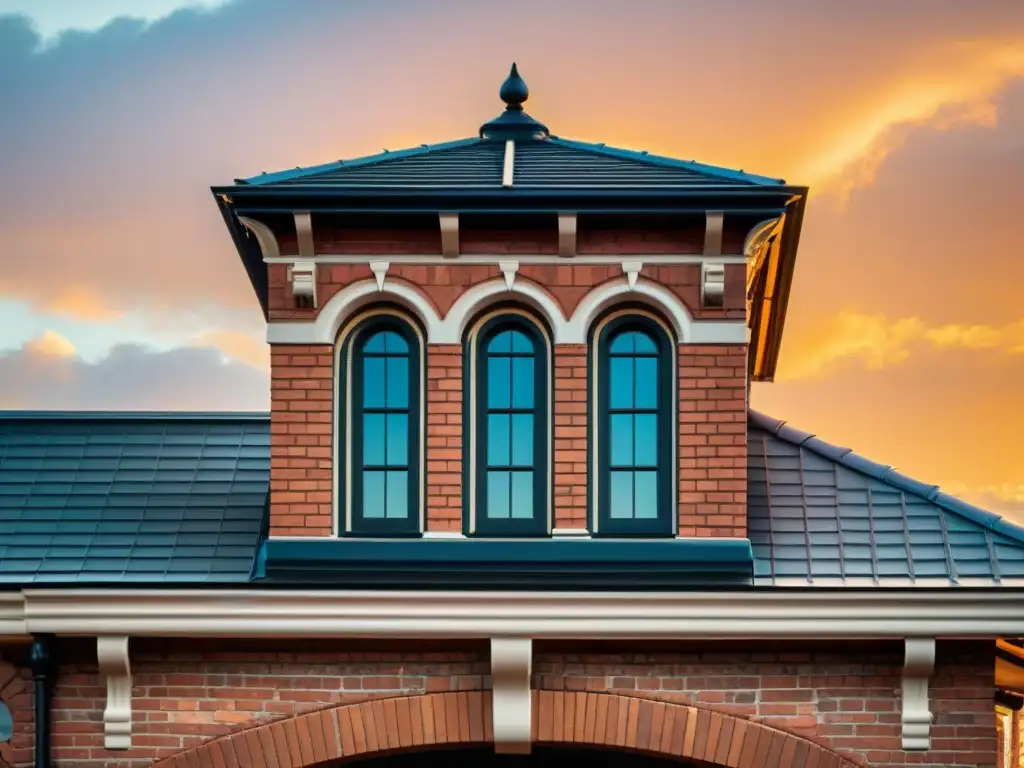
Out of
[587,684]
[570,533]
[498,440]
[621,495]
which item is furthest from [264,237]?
[587,684]

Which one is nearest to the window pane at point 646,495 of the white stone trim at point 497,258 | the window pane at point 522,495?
the window pane at point 522,495

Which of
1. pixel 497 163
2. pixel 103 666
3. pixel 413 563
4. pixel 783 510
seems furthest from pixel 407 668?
pixel 497 163

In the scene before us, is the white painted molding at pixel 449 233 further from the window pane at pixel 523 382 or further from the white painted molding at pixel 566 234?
the window pane at pixel 523 382

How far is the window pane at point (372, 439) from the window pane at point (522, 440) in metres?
0.96

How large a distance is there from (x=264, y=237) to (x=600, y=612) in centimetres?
362

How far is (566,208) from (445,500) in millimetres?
2248

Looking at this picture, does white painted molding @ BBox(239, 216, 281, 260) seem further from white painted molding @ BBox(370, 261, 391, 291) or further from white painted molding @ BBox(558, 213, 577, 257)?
white painted molding @ BBox(558, 213, 577, 257)

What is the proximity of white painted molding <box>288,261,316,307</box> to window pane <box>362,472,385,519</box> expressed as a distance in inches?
53.2

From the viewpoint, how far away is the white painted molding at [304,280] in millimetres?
10750

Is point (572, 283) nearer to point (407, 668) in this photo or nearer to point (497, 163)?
point (497, 163)

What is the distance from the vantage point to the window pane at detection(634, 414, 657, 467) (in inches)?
423

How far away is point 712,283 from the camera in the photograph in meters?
10.7

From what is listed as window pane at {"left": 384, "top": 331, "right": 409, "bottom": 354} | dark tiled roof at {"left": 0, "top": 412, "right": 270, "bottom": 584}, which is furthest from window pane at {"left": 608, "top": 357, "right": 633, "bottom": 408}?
dark tiled roof at {"left": 0, "top": 412, "right": 270, "bottom": 584}

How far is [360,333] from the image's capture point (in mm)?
10969
